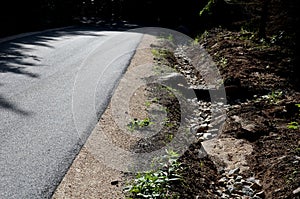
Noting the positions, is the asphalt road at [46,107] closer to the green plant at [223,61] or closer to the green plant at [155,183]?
the green plant at [155,183]

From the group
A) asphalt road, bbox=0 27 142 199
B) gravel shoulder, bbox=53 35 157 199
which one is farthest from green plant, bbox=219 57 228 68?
gravel shoulder, bbox=53 35 157 199

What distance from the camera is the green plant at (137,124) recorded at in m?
6.13

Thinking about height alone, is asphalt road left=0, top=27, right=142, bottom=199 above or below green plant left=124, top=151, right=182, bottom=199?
below

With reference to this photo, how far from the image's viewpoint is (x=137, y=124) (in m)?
6.25

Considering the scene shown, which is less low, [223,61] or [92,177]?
[223,61]

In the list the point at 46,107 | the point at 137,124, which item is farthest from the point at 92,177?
the point at 46,107

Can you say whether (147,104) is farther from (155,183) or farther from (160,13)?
(160,13)

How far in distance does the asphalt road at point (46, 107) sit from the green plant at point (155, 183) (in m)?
0.98

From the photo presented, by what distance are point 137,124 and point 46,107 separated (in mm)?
2009

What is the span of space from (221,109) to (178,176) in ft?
12.0

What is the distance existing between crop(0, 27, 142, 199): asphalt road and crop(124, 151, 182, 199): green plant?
984 millimetres

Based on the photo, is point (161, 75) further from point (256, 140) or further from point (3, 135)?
point (3, 135)

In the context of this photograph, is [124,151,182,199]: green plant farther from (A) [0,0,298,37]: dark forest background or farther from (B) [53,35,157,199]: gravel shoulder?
(A) [0,0,298,37]: dark forest background

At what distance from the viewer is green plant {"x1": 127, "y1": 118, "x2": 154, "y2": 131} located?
20.1 feet
